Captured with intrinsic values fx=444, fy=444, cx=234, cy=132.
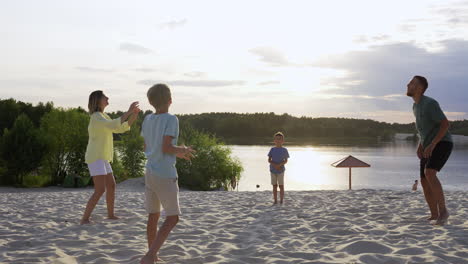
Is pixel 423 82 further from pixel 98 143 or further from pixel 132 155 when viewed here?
pixel 132 155

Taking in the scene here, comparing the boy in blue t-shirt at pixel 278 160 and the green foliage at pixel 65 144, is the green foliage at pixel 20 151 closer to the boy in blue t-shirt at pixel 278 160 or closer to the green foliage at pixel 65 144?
the green foliage at pixel 65 144

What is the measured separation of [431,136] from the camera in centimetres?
616

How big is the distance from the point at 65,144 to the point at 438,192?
74.2 feet

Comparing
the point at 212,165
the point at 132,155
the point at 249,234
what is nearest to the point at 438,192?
the point at 249,234

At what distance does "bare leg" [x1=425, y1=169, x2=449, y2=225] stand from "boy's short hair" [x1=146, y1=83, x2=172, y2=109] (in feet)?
13.3

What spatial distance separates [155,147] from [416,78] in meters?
4.21

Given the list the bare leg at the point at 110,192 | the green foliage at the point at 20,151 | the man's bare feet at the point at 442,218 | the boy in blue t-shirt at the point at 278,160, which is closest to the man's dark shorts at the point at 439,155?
the man's bare feet at the point at 442,218

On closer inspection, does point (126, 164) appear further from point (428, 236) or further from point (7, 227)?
point (428, 236)

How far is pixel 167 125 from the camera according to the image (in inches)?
152

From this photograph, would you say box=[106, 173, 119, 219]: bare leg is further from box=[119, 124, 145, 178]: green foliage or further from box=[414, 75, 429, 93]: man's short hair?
box=[119, 124, 145, 178]: green foliage

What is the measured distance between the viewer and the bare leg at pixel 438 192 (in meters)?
6.15

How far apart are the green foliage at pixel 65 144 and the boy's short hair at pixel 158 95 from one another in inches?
878

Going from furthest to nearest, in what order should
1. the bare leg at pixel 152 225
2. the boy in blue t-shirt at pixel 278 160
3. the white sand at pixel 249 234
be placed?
the boy in blue t-shirt at pixel 278 160 → the white sand at pixel 249 234 → the bare leg at pixel 152 225

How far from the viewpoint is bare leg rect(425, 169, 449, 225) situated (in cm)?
615
